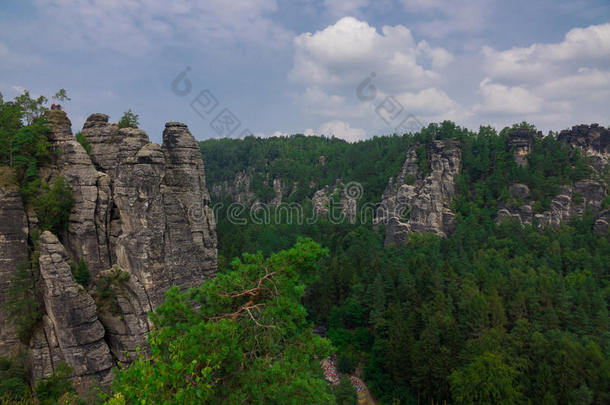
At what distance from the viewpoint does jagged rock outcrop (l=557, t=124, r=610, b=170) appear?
59.5 meters

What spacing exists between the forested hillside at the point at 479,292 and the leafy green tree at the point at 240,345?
742 inches

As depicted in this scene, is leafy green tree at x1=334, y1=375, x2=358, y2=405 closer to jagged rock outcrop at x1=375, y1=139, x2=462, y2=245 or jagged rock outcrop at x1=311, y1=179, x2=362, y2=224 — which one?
jagged rock outcrop at x1=375, y1=139, x2=462, y2=245

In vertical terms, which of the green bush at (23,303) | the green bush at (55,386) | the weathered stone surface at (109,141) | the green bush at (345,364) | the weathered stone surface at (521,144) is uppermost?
the weathered stone surface at (521,144)

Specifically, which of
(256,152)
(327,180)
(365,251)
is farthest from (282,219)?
(256,152)

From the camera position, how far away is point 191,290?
38.9 feet

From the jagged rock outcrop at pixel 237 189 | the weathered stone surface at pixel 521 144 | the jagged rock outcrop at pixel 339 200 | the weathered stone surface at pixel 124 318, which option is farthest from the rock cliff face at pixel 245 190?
the weathered stone surface at pixel 124 318

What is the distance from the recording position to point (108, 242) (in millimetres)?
23375

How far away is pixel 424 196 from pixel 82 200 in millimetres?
50227

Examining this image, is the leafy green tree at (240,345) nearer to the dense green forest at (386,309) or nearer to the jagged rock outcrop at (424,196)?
the dense green forest at (386,309)

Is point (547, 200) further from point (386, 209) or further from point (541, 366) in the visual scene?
point (541, 366)

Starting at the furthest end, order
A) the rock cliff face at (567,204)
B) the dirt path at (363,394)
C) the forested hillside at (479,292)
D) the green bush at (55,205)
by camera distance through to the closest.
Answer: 1. the rock cliff face at (567,204)
2. the dirt path at (363,394)
3. the forested hillside at (479,292)
4. the green bush at (55,205)

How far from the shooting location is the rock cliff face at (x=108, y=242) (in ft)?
64.5

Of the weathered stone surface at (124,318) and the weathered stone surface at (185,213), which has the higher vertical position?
the weathered stone surface at (185,213)

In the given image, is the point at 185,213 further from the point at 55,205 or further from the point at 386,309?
the point at 386,309
